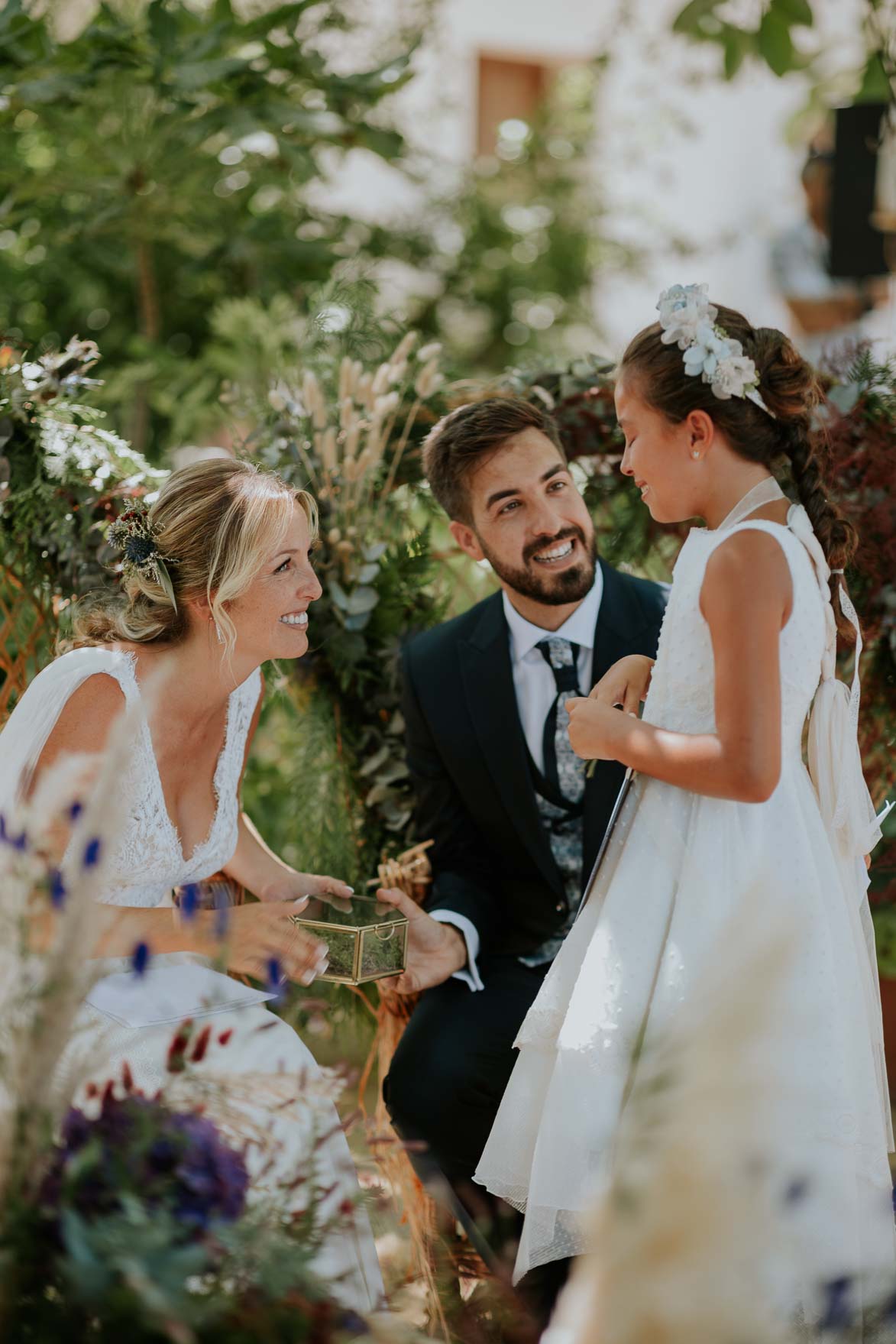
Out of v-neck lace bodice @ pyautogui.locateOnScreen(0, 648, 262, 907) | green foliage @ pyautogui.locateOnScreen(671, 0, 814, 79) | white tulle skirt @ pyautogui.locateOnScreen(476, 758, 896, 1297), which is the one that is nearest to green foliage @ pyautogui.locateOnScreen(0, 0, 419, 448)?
green foliage @ pyautogui.locateOnScreen(671, 0, 814, 79)

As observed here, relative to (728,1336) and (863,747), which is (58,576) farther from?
(728,1336)

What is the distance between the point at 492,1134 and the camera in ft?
6.84

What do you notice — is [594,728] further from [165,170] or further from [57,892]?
[165,170]

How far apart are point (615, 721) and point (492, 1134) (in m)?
0.73

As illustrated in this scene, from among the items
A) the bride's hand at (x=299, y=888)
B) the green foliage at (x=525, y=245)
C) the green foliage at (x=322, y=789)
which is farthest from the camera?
the green foliage at (x=525, y=245)

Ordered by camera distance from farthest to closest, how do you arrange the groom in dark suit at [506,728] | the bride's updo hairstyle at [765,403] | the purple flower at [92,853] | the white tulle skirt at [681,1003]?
the groom in dark suit at [506,728]
the bride's updo hairstyle at [765,403]
the white tulle skirt at [681,1003]
the purple flower at [92,853]

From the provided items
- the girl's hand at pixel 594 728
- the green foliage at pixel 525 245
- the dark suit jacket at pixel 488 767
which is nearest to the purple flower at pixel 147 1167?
the girl's hand at pixel 594 728

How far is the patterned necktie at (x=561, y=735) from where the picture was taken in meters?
2.73

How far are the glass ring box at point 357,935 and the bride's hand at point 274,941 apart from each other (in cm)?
6

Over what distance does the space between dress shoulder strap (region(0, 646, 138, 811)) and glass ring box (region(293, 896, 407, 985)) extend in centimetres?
53

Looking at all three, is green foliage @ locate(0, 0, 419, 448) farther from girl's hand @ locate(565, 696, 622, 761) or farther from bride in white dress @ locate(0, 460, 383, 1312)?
girl's hand @ locate(565, 696, 622, 761)

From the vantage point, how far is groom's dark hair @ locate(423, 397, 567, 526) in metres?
2.77

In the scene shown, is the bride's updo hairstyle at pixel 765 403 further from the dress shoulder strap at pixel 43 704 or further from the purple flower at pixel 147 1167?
the purple flower at pixel 147 1167

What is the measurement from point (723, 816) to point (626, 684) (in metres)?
0.33
